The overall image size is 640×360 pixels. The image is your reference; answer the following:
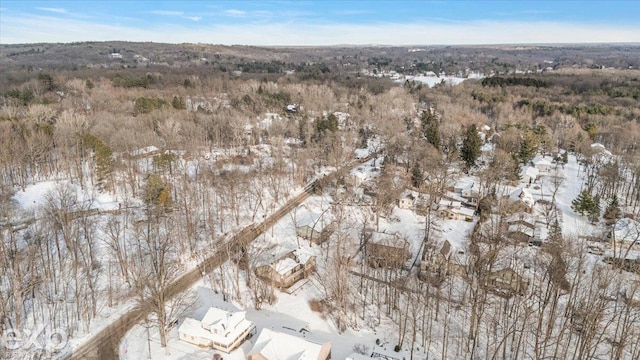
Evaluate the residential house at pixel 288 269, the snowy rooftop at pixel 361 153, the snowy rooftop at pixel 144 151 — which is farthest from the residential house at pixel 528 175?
the snowy rooftop at pixel 144 151

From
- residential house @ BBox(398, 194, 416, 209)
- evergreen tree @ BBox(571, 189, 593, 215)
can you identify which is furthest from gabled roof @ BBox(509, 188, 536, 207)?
residential house @ BBox(398, 194, 416, 209)

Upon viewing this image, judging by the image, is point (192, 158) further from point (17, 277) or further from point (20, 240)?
point (17, 277)

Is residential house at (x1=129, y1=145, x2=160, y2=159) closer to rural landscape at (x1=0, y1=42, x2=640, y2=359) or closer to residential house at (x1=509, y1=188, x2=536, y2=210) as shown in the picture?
rural landscape at (x1=0, y1=42, x2=640, y2=359)

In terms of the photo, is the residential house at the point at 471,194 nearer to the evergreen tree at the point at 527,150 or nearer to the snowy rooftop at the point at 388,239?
the evergreen tree at the point at 527,150

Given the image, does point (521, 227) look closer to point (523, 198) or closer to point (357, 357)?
point (523, 198)

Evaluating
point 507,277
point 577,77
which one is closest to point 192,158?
point 507,277

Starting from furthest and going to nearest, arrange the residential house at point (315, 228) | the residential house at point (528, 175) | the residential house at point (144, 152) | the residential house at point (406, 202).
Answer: the residential house at point (528, 175) < the residential house at point (144, 152) < the residential house at point (406, 202) < the residential house at point (315, 228)
